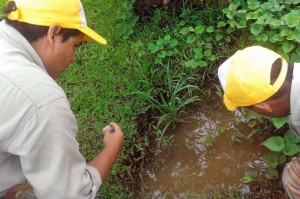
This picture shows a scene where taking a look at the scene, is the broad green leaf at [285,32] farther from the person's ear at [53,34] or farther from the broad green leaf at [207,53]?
the person's ear at [53,34]

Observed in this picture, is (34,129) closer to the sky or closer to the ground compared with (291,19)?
closer to the sky

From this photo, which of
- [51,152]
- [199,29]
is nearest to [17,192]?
[51,152]

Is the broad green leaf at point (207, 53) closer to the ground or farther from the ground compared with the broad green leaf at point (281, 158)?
farther from the ground

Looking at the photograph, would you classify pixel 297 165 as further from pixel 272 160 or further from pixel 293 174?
pixel 272 160

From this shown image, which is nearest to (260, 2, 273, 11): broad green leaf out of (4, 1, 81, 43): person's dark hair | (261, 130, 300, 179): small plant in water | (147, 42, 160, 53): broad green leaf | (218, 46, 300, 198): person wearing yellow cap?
(147, 42, 160, 53): broad green leaf

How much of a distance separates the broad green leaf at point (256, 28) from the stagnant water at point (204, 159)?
0.62m

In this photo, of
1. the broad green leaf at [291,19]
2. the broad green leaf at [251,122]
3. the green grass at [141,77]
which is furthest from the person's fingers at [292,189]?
the broad green leaf at [291,19]

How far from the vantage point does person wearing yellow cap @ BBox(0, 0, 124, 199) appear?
1.67 metres

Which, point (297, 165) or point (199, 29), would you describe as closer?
point (297, 165)

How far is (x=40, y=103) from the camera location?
1670 millimetres

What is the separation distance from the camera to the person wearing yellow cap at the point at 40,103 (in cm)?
167

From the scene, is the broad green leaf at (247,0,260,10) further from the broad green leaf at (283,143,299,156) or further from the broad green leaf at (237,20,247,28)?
the broad green leaf at (283,143,299,156)

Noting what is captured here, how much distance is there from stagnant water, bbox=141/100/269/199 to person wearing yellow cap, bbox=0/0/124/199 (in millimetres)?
928

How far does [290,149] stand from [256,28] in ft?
3.33
